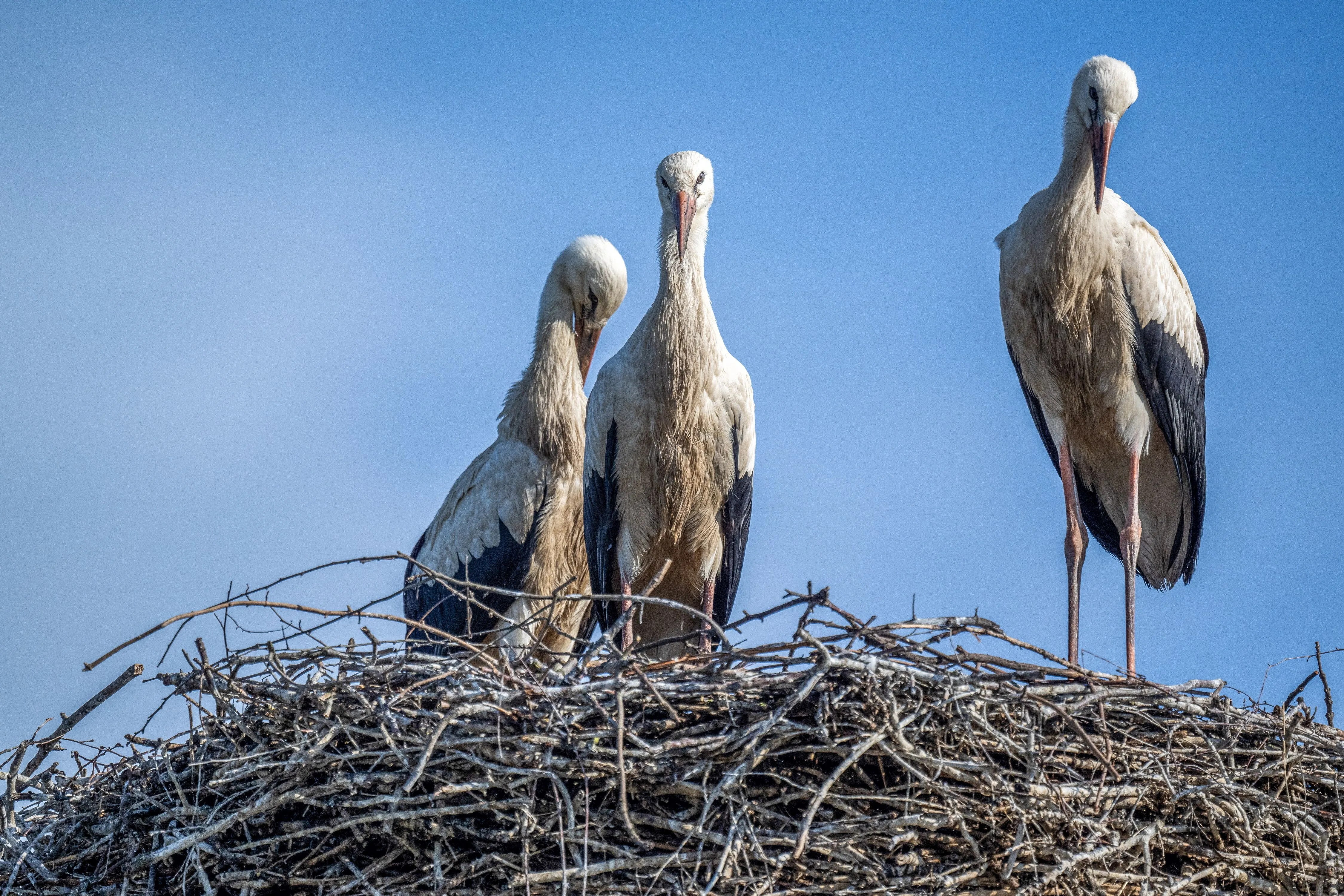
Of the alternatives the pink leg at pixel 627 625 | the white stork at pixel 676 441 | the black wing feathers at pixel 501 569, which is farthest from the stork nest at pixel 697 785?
the black wing feathers at pixel 501 569

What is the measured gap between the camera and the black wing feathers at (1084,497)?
505 cm

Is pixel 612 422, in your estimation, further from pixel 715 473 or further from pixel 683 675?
pixel 683 675

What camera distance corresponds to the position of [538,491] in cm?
548

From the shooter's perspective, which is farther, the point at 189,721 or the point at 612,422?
the point at 612,422

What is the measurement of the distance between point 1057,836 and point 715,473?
197 centimetres

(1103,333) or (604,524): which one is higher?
(1103,333)

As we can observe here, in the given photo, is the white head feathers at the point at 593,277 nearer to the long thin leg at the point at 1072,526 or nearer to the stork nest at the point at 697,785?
the long thin leg at the point at 1072,526

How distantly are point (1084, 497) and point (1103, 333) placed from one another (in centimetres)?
72

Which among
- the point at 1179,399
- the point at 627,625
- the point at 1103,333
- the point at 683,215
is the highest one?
the point at 683,215

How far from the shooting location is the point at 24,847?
11.2 feet

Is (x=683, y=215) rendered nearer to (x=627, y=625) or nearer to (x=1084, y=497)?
(x=627, y=625)

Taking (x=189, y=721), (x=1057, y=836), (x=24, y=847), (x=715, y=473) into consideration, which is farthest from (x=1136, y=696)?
(x=24, y=847)

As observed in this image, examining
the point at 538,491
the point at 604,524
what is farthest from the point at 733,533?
the point at 538,491

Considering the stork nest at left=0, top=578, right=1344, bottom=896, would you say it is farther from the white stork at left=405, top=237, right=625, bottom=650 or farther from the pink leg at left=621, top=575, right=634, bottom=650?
the white stork at left=405, top=237, right=625, bottom=650
